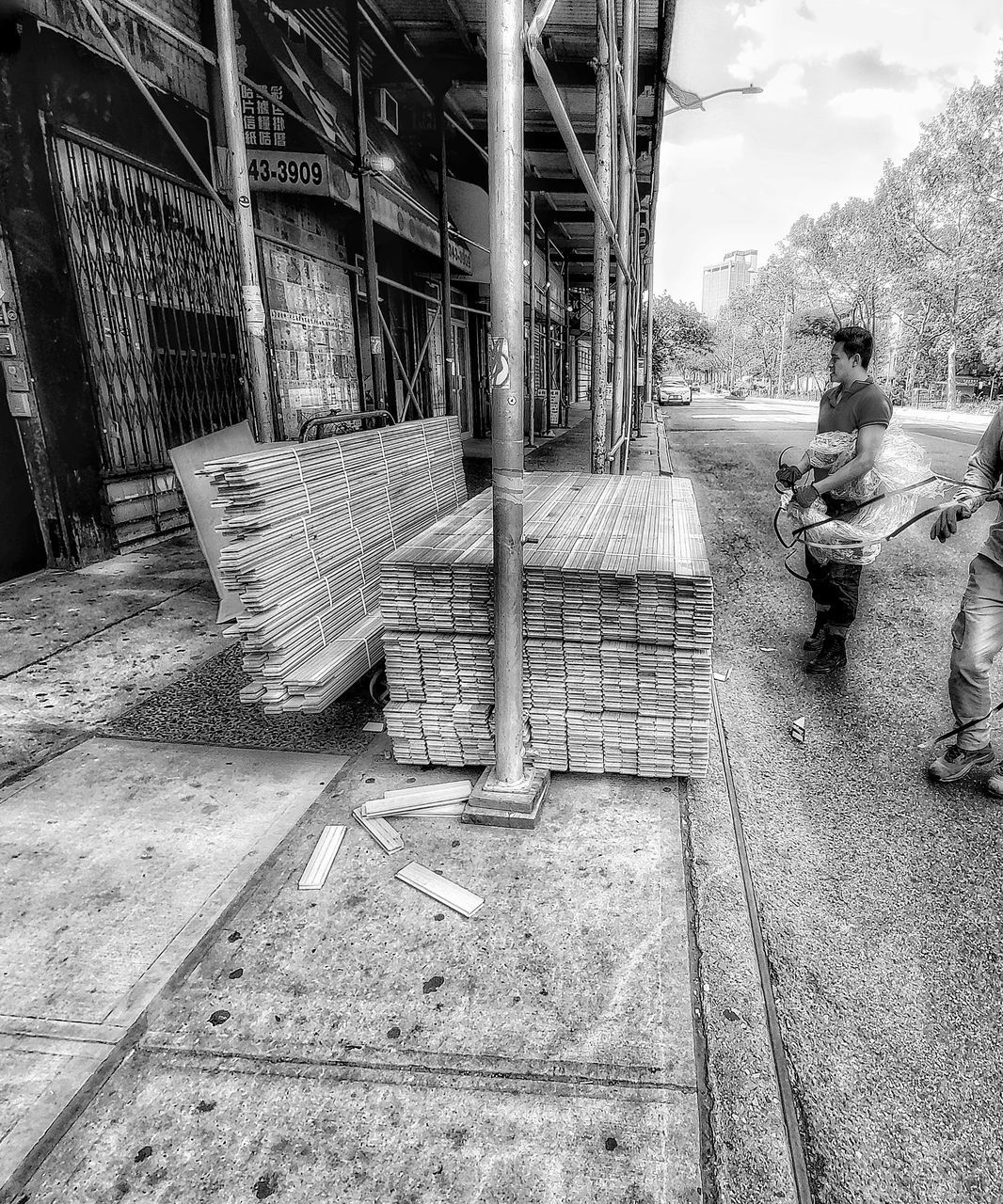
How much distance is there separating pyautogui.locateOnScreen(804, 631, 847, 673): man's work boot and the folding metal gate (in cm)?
572

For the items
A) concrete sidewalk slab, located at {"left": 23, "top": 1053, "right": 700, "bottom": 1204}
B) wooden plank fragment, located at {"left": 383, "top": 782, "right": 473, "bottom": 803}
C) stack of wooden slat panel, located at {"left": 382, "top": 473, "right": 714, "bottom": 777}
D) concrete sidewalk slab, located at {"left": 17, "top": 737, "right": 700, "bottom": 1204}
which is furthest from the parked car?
concrete sidewalk slab, located at {"left": 23, "top": 1053, "right": 700, "bottom": 1204}

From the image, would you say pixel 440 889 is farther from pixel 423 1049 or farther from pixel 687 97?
pixel 687 97

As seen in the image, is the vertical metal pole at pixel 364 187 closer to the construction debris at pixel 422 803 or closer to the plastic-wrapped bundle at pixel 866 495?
the plastic-wrapped bundle at pixel 866 495

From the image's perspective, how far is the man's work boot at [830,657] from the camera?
14.9 ft

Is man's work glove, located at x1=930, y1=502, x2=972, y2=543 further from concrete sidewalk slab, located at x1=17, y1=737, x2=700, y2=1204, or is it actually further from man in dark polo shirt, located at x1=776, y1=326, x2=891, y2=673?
concrete sidewalk slab, located at x1=17, y1=737, x2=700, y2=1204

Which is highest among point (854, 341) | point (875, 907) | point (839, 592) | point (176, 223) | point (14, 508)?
point (176, 223)

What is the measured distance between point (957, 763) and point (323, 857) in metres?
2.69

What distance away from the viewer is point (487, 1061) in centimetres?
180

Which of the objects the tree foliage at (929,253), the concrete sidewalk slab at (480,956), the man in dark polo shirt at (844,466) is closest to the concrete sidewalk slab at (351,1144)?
the concrete sidewalk slab at (480,956)

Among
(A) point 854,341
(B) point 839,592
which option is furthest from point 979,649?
(A) point 854,341

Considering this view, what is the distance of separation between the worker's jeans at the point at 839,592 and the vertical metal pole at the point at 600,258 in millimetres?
2652

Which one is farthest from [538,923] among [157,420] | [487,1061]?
[157,420]

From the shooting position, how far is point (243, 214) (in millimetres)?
3980

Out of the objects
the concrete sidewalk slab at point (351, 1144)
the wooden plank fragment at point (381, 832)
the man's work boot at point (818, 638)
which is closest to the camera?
the concrete sidewalk slab at point (351, 1144)
